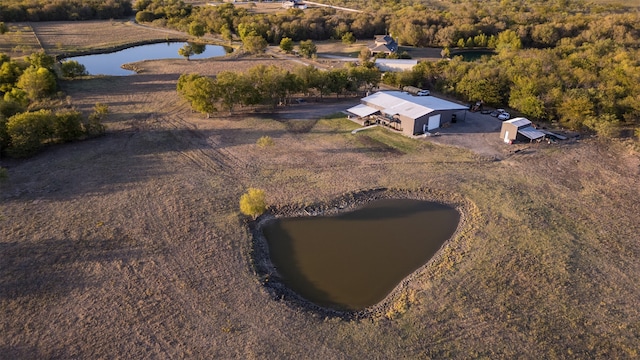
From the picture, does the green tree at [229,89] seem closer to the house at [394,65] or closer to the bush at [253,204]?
the bush at [253,204]

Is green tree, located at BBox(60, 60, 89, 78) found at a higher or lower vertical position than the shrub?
higher

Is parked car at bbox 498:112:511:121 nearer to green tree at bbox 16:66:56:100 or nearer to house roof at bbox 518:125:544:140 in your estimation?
house roof at bbox 518:125:544:140

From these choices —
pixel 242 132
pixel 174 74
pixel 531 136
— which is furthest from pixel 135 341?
pixel 174 74

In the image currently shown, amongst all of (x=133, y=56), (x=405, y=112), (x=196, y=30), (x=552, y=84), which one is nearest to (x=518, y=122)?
(x=405, y=112)

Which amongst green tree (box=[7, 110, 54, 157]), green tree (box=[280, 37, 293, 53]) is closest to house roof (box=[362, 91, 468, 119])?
green tree (box=[280, 37, 293, 53])

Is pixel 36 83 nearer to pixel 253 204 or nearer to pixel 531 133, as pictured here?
pixel 253 204

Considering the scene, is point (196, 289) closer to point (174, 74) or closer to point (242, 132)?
point (242, 132)

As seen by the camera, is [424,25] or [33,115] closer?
[33,115]
